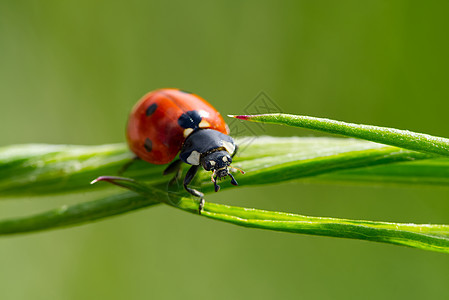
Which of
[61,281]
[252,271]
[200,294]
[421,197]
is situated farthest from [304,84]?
[61,281]

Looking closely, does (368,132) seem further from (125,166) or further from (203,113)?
(203,113)

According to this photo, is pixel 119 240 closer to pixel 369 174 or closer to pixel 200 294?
pixel 200 294

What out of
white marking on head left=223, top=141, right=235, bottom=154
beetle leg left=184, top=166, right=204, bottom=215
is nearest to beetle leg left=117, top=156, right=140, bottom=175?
beetle leg left=184, top=166, right=204, bottom=215

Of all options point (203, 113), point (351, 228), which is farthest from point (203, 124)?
point (351, 228)

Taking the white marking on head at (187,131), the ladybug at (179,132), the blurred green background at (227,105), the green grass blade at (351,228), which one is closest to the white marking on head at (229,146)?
the ladybug at (179,132)

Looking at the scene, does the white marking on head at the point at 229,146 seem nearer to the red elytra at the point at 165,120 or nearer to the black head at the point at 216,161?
the black head at the point at 216,161

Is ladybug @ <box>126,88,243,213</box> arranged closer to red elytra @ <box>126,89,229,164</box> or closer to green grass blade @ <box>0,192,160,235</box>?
red elytra @ <box>126,89,229,164</box>
